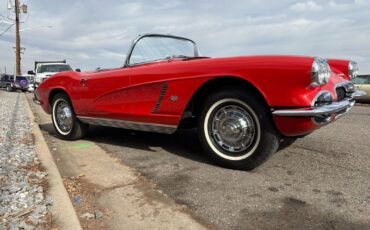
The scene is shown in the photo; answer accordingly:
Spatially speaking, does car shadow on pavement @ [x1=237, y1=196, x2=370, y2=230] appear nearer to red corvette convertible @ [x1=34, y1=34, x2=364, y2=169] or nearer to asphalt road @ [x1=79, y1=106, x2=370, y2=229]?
asphalt road @ [x1=79, y1=106, x2=370, y2=229]

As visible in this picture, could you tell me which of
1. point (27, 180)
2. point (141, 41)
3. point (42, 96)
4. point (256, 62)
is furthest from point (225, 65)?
point (42, 96)

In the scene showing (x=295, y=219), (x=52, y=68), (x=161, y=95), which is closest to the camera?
(x=295, y=219)

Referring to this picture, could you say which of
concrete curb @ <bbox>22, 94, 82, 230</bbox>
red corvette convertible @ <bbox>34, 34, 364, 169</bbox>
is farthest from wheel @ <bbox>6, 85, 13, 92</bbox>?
concrete curb @ <bbox>22, 94, 82, 230</bbox>

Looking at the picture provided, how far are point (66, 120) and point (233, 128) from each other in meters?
3.08

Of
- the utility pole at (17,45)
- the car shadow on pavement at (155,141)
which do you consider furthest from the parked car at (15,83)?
the car shadow on pavement at (155,141)

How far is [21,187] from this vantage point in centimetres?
336

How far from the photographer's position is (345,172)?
3.71 metres

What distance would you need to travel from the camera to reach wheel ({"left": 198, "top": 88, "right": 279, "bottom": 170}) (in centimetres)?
359

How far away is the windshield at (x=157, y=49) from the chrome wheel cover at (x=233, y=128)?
4.86ft

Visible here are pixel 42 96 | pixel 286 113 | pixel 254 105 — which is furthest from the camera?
pixel 42 96

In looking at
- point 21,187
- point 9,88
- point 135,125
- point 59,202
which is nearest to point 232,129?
point 135,125

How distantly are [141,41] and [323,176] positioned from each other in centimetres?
290

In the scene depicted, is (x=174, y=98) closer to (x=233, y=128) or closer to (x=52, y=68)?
(x=233, y=128)

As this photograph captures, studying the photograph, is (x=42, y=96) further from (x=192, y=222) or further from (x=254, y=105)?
(x=192, y=222)
